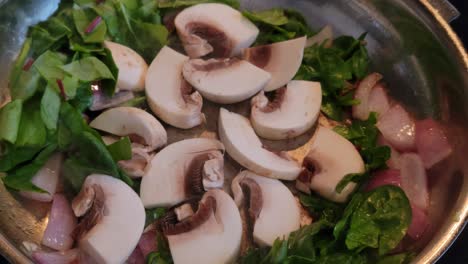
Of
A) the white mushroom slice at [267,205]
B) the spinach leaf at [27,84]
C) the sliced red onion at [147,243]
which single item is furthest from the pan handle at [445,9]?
the spinach leaf at [27,84]

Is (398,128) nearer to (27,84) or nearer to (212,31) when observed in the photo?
(212,31)

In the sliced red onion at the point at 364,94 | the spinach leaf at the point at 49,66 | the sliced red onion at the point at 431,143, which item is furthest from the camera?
the sliced red onion at the point at 364,94

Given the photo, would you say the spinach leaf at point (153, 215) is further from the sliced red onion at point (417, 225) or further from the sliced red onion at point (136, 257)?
the sliced red onion at point (417, 225)

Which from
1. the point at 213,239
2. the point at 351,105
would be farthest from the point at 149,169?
→ the point at 351,105

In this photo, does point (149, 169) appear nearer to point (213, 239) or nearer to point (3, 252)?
point (213, 239)

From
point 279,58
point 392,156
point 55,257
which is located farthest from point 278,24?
point 55,257
